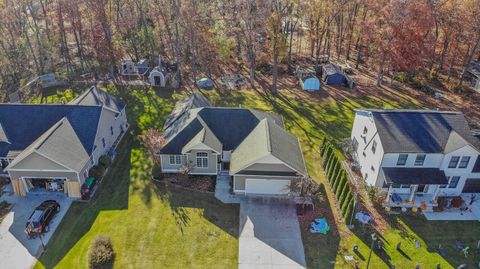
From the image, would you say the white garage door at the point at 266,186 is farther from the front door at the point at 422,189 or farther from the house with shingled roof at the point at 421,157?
the front door at the point at 422,189

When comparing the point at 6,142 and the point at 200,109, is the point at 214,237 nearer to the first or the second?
the point at 200,109

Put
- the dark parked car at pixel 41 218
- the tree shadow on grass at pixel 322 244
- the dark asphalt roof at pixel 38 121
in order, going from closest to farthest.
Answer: the tree shadow on grass at pixel 322 244, the dark parked car at pixel 41 218, the dark asphalt roof at pixel 38 121

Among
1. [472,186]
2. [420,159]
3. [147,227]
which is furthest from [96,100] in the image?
[472,186]

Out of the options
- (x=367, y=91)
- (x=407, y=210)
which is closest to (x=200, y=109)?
(x=407, y=210)

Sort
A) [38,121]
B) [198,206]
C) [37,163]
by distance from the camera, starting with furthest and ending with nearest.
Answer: [38,121] → [198,206] → [37,163]

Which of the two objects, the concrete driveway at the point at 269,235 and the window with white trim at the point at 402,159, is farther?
the window with white trim at the point at 402,159

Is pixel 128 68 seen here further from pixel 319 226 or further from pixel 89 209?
pixel 319 226

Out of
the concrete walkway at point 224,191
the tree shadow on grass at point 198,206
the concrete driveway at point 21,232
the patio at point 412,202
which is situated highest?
the patio at point 412,202

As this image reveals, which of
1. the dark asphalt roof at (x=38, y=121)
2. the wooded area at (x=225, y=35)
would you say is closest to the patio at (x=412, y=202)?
the wooded area at (x=225, y=35)
